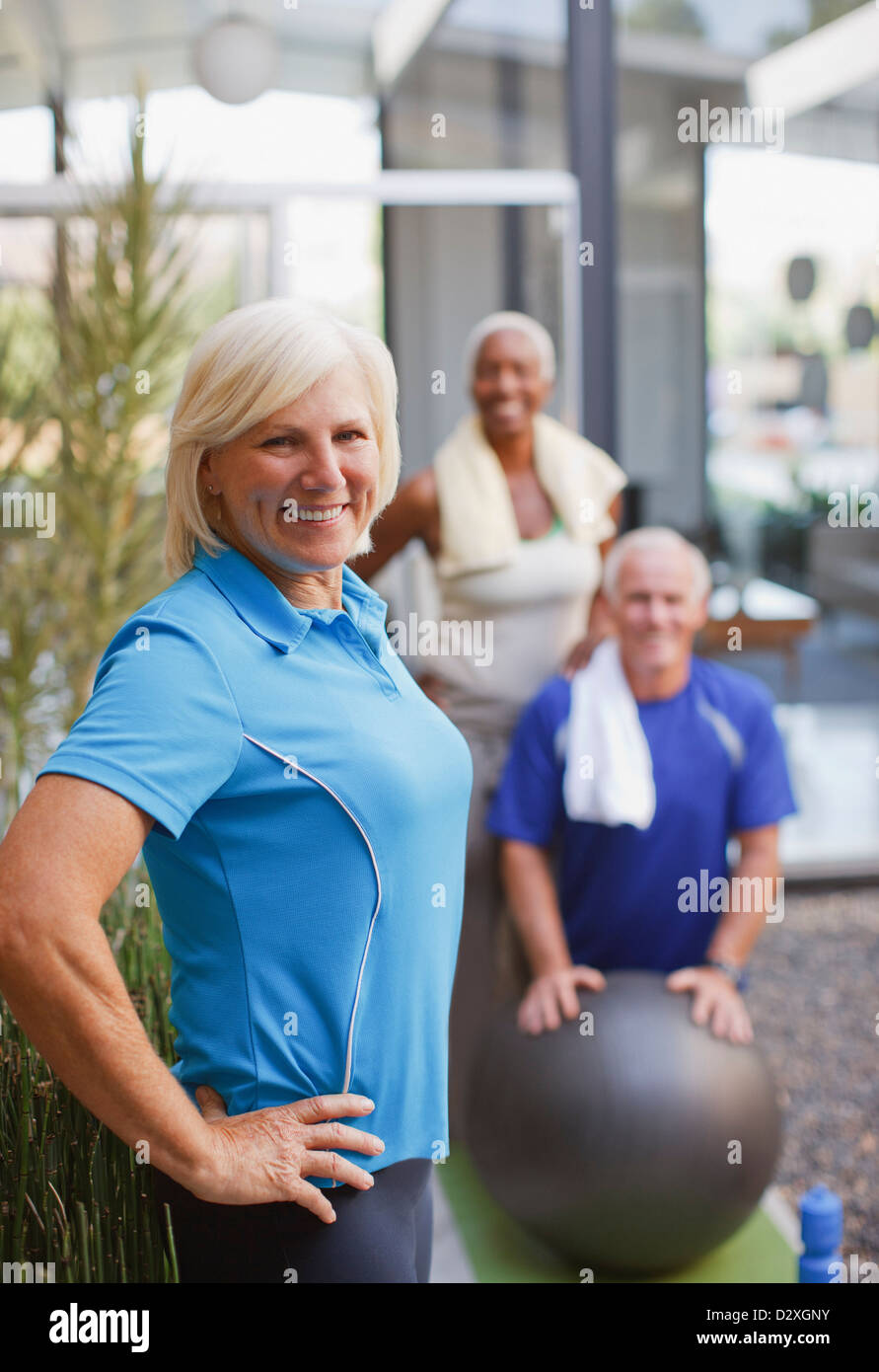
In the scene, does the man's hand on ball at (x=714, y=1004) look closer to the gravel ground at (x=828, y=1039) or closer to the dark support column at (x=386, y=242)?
the gravel ground at (x=828, y=1039)

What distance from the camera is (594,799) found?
2.66 meters

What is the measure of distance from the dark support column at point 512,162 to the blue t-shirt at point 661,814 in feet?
6.50

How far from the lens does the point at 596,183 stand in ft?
13.4

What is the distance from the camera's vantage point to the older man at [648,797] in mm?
2686

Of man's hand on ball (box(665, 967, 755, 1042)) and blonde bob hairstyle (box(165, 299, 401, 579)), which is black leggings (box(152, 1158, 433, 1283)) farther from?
man's hand on ball (box(665, 967, 755, 1042))

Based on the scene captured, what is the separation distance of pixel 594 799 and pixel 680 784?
0.61 feet

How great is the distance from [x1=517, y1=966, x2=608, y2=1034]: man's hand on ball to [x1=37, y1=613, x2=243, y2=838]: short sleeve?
5.04 feet

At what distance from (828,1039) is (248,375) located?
11.2ft

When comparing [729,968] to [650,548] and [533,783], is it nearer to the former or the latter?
[533,783]

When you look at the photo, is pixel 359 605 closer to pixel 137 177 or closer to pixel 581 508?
pixel 581 508

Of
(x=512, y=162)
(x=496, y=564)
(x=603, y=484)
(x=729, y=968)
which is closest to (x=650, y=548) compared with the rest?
(x=496, y=564)

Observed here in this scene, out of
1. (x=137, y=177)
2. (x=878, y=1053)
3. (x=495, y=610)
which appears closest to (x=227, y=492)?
(x=495, y=610)

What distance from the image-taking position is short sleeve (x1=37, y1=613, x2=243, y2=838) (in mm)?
968

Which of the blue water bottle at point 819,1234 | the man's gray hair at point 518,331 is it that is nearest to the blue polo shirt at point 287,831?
the blue water bottle at point 819,1234
